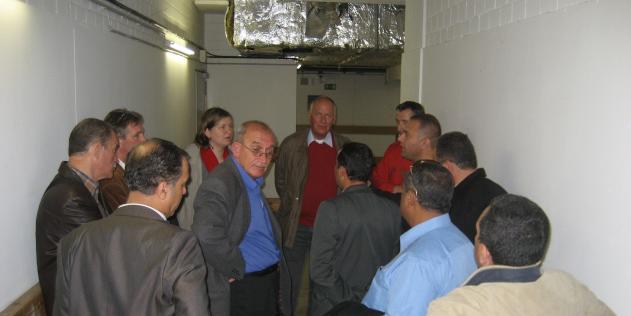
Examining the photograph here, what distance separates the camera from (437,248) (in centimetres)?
Result: 176

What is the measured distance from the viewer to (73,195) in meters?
2.02

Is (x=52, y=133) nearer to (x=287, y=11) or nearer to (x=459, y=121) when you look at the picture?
(x=459, y=121)

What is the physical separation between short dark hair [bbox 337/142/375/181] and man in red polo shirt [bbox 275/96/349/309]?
1.18 meters

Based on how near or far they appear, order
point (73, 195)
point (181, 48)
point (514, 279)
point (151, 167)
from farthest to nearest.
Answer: point (181, 48) < point (73, 195) < point (151, 167) < point (514, 279)

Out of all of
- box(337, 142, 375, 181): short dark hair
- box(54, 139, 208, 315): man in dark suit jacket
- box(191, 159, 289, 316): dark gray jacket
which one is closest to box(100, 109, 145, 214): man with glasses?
box(191, 159, 289, 316): dark gray jacket

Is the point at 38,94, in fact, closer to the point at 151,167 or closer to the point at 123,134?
→ the point at 123,134

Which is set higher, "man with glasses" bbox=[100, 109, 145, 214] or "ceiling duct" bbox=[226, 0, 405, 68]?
"ceiling duct" bbox=[226, 0, 405, 68]

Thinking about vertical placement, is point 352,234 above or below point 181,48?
below

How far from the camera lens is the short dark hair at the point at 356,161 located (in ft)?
8.32

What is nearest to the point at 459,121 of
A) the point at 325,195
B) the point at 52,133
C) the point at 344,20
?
the point at 325,195

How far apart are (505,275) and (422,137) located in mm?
1824

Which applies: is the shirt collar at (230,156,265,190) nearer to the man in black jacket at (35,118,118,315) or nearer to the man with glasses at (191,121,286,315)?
the man with glasses at (191,121,286,315)

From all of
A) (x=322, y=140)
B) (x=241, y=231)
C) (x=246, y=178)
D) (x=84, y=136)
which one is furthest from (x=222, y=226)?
(x=322, y=140)

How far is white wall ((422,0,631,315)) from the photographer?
180 cm
